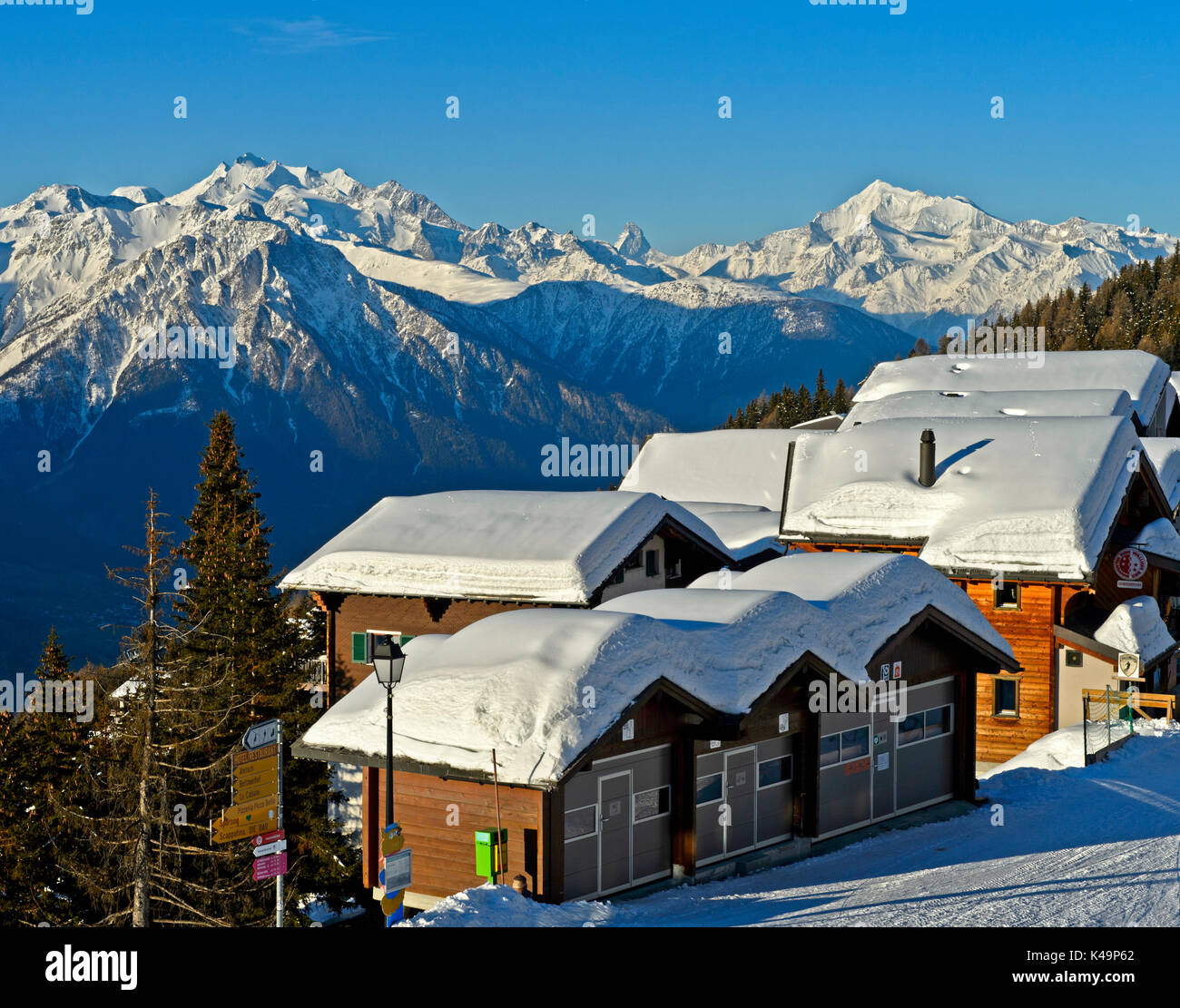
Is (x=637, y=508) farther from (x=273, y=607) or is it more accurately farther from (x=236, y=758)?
(x=236, y=758)

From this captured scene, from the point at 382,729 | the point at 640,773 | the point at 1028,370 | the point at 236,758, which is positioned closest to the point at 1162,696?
the point at 640,773

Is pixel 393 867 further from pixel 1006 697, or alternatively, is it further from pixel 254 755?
pixel 1006 697

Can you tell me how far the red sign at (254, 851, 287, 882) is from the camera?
17.8 metres

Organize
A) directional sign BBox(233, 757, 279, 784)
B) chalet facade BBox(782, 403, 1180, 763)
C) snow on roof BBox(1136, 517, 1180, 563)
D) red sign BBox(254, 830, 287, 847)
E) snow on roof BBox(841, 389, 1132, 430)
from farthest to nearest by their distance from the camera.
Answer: snow on roof BBox(841, 389, 1132, 430) → snow on roof BBox(1136, 517, 1180, 563) → chalet facade BBox(782, 403, 1180, 763) → directional sign BBox(233, 757, 279, 784) → red sign BBox(254, 830, 287, 847)

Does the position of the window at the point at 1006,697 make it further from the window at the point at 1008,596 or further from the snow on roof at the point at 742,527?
the snow on roof at the point at 742,527

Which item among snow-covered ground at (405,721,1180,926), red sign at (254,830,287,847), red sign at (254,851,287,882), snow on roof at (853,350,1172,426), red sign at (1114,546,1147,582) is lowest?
snow-covered ground at (405,721,1180,926)

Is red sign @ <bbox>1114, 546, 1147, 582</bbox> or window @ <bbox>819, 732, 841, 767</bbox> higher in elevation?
red sign @ <bbox>1114, 546, 1147, 582</bbox>

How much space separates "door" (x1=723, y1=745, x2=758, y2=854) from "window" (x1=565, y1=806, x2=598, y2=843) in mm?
3252

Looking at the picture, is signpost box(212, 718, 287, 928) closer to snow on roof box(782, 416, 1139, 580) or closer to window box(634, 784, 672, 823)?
window box(634, 784, 672, 823)

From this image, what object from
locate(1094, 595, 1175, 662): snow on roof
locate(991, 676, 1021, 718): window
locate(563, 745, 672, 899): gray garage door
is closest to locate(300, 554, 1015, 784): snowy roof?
locate(563, 745, 672, 899): gray garage door

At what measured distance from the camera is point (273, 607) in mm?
37312

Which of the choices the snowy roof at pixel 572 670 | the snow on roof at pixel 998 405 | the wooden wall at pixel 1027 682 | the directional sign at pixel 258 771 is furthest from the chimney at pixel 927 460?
the directional sign at pixel 258 771

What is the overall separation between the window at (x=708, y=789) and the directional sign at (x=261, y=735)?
7010 mm

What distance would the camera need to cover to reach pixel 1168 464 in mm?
48500
